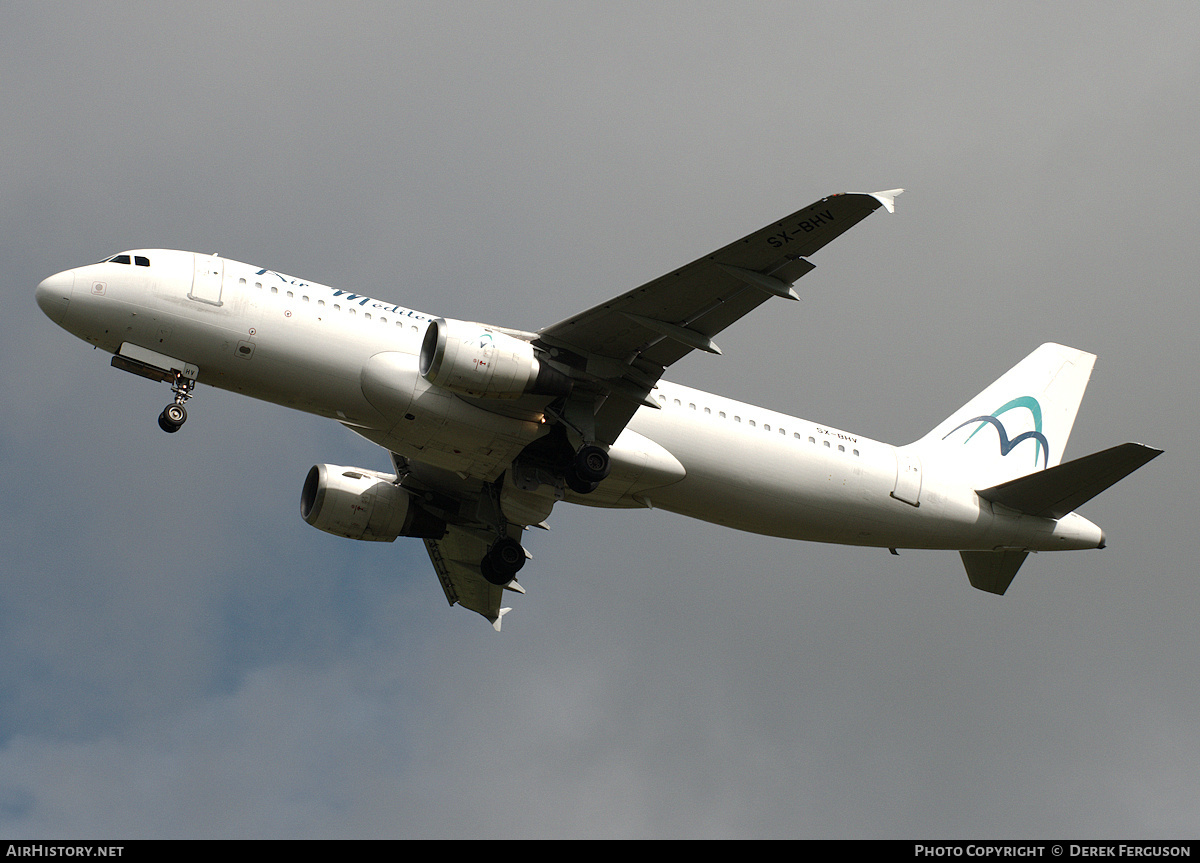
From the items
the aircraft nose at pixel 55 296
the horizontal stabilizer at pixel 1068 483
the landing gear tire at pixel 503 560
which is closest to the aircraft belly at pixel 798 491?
the horizontal stabilizer at pixel 1068 483

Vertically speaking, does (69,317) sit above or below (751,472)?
above

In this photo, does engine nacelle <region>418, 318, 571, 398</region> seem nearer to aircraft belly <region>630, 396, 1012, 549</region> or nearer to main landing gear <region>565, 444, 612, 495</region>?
main landing gear <region>565, 444, 612, 495</region>

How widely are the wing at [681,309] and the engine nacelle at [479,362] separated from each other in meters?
1.00

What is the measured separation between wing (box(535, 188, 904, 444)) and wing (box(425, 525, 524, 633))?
995cm

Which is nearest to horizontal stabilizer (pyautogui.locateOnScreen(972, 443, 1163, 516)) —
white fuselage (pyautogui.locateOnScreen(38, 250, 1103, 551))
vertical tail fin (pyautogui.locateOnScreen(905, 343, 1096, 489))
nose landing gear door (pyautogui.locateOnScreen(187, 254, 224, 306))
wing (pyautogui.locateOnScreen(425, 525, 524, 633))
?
white fuselage (pyautogui.locateOnScreen(38, 250, 1103, 551))

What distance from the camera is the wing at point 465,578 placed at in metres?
36.9

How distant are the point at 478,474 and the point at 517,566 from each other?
302 cm

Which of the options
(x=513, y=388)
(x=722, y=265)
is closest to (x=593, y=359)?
(x=513, y=388)

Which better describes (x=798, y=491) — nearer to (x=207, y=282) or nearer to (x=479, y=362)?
(x=479, y=362)

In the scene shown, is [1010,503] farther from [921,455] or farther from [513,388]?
[513,388]

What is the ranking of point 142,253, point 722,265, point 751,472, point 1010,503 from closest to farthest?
point 722,265 < point 142,253 < point 751,472 < point 1010,503

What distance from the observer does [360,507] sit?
33969mm

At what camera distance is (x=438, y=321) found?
87.2ft

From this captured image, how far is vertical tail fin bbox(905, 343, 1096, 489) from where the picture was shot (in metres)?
34.0
